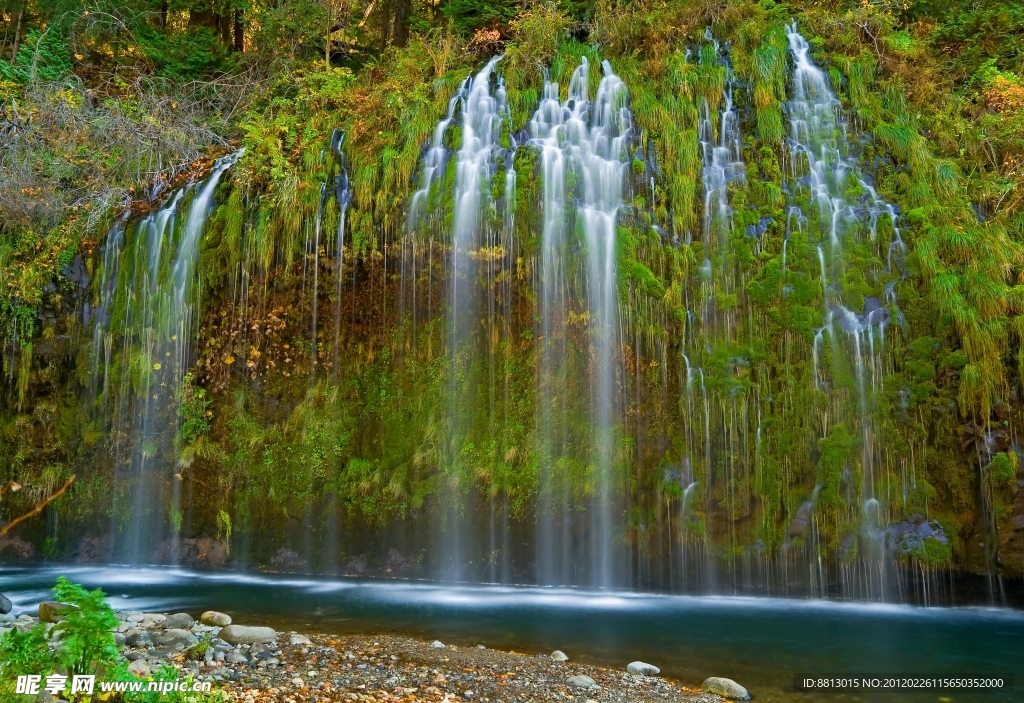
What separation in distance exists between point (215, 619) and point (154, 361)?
4667 mm

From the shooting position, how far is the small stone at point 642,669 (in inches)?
195

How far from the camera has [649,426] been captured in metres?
8.01

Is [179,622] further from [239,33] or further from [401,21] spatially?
[239,33]

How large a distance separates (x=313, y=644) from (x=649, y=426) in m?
4.27

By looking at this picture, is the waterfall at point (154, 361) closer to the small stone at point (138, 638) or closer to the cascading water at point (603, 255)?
the small stone at point (138, 638)

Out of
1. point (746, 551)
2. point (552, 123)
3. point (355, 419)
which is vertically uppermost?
point (552, 123)

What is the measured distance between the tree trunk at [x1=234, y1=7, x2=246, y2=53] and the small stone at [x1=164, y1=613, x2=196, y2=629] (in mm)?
12674

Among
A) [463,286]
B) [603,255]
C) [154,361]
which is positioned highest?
[603,255]

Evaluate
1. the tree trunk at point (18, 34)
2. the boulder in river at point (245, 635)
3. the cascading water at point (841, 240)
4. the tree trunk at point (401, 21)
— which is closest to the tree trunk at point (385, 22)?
the tree trunk at point (401, 21)

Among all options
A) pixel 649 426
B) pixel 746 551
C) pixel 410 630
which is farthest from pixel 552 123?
pixel 410 630

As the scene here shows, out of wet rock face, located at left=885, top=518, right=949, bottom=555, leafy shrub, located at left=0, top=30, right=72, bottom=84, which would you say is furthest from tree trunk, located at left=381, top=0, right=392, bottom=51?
wet rock face, located at left=885, top=518, right=949, bottom=555

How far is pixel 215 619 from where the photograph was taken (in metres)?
5.89

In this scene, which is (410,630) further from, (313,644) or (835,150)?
(835,150)

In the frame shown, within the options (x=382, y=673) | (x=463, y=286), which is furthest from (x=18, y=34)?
(x=382, y=673)
